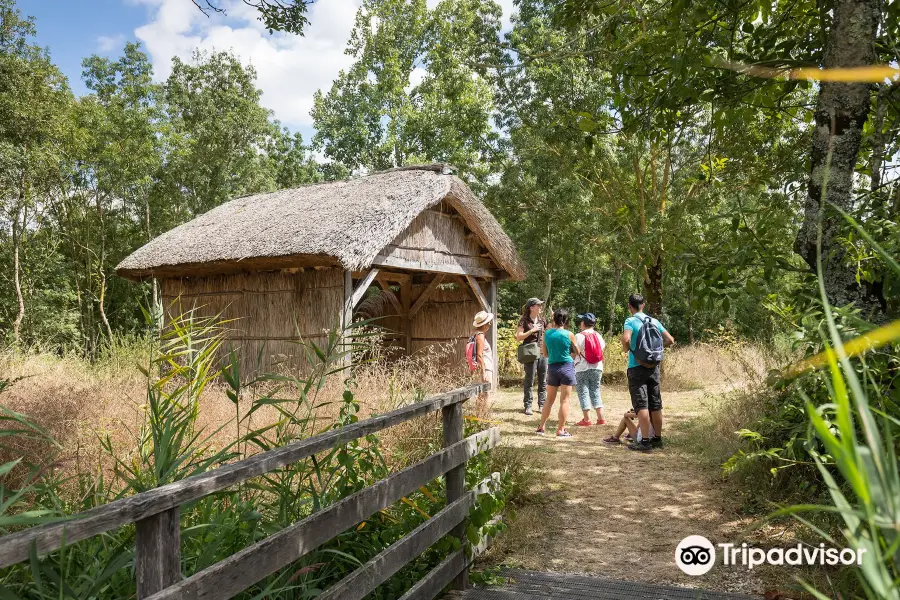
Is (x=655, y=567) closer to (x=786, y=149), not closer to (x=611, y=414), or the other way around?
(x=786, y=149)

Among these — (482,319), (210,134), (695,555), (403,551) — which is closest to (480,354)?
(482,319)

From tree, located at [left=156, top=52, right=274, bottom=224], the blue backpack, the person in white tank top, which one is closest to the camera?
the blue backpack

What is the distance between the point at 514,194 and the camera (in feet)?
55.9

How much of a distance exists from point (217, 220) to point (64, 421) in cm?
842

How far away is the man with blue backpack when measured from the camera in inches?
252

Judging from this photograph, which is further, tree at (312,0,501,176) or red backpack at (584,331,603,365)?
tree at (312,0,501,176)

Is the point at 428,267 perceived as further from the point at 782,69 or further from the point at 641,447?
the point at 782,69

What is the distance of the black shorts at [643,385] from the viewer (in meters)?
6.50

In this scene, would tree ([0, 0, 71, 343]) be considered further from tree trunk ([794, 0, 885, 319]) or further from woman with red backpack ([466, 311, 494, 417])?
tree trunk ([794, 0, 885, 319])

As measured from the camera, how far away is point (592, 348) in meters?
7.91

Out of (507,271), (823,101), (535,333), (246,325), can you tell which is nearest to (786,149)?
(823,101)

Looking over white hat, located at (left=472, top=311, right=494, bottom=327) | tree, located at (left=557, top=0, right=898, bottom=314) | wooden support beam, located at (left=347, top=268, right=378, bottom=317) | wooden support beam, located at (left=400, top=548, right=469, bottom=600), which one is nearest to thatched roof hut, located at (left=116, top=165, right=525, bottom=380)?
wooden support beam, located at (left=347, top=268, right=378, bottom=317)

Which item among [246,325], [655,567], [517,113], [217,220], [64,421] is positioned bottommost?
[655,567]

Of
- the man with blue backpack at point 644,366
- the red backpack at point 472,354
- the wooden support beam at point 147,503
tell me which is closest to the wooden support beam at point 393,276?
the red backpack at point 472,354
